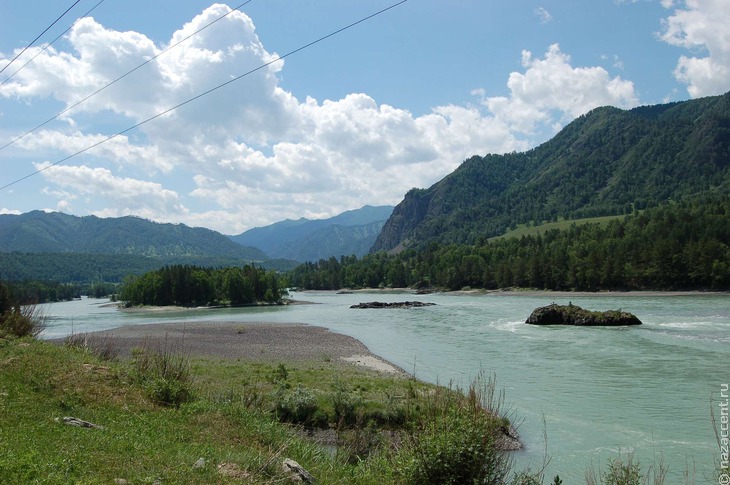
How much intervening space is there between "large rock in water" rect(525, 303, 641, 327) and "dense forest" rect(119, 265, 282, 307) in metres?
101

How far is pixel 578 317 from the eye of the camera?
195 feet

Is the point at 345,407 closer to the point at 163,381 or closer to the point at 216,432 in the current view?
the point at 163,381

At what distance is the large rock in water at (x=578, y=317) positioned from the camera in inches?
2169

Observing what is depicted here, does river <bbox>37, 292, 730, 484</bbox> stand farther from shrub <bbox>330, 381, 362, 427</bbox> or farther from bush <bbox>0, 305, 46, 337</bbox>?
bush <bbox>0, 305, 46, 337</bbox>

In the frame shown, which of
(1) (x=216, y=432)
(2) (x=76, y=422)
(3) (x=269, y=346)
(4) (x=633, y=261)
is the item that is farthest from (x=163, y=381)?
(4) (x=633, y=261)

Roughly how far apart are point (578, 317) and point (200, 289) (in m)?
115

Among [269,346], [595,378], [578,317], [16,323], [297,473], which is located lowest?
[269,346]

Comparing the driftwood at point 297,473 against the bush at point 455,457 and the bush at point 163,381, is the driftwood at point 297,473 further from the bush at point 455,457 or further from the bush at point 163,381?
the bush at point 163,381

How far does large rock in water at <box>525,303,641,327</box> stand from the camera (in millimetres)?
55094

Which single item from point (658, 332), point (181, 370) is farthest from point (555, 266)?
point (181, 370)

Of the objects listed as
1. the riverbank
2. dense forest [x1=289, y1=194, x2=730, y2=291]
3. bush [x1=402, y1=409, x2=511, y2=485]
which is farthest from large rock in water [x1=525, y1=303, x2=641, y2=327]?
dense forest [x1=289, y1=194, x2=730, y2=291]

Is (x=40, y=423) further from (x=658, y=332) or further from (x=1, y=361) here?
(x=658, y=332)

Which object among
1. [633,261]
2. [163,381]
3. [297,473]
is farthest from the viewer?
[633,261]

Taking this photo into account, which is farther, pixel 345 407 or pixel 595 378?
pixel 595 378
